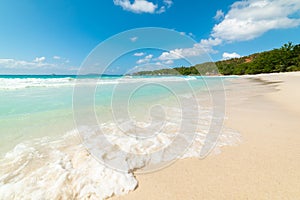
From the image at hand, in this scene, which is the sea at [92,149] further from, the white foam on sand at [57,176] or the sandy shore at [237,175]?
the sandy shore at [237,175]

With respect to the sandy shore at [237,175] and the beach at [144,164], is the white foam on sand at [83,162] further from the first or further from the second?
the sandy shore at [237,175]

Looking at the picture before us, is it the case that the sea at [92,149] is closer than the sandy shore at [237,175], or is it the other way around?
the sandy shore at [237,175]

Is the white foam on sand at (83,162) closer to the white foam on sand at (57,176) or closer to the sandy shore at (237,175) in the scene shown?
the white foam on sand at (57,176)

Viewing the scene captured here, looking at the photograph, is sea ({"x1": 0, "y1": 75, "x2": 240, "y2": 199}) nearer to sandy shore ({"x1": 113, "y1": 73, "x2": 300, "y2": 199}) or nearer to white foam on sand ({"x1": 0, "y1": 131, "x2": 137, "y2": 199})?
white foam on sand ({"x1": 0, "y1": 131, "x2": 137, "y2": 199})

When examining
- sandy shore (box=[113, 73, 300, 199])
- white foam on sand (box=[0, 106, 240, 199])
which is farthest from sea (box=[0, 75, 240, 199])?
sandy shore (box=[113, 73, 300, 199])

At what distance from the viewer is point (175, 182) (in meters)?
1.67

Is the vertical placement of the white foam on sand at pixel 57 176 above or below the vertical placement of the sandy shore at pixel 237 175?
above

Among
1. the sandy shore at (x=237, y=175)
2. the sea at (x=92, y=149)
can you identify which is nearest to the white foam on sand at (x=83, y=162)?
the sea at (x=92, y=149)

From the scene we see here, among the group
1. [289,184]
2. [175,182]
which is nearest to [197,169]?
[175,182]

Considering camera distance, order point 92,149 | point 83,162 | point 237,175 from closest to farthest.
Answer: point 237,175 < point 83,162 < point 92,149

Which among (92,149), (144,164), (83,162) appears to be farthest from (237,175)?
(92,149)

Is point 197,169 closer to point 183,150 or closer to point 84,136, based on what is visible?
point 183,150

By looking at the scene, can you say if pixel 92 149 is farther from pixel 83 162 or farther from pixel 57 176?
pixel 57 176

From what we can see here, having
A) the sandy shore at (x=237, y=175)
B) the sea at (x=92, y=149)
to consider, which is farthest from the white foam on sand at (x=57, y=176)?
the sandy shore at (x=237, y=175)
